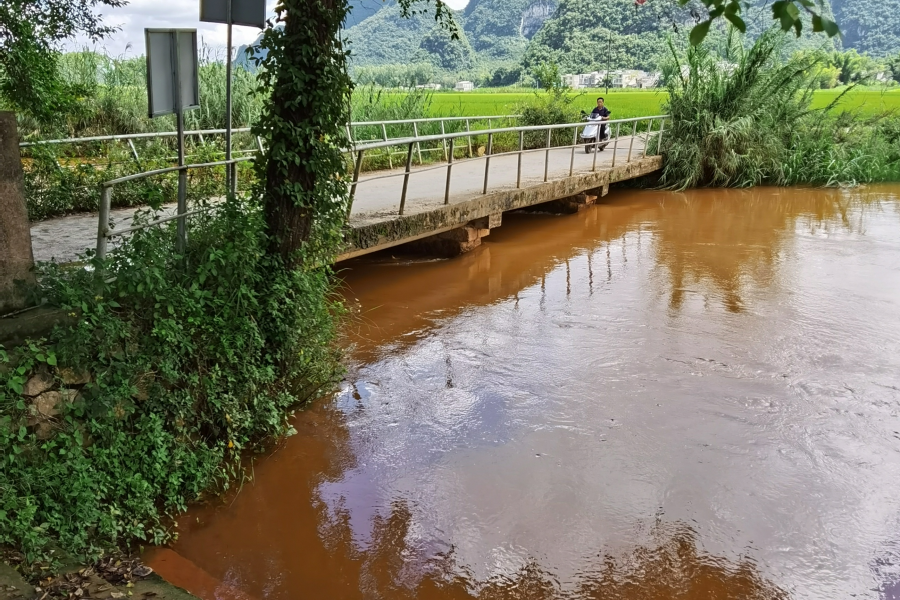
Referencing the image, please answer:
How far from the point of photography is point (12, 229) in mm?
3875

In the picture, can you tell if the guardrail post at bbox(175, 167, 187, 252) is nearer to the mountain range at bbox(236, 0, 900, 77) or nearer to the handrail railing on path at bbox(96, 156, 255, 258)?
the handrail railing on path at bbox(96, 156, 255, 258)

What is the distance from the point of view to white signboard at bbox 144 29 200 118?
166 inches

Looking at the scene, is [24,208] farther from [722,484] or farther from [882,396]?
[882,396]

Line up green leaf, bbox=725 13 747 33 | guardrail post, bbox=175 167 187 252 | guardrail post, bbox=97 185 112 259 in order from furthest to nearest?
guardrail post, bbox=175 167 187 252, guardrail post, bbox=97 185 112 259, green leaf, bbox=725 13 747 33

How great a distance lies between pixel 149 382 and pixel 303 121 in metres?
1.95

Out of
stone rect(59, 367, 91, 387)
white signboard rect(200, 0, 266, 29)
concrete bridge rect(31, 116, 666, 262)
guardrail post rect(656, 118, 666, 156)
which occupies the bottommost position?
stone rect(59, 367, 91, 387)

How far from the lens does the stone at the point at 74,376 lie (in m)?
3.74

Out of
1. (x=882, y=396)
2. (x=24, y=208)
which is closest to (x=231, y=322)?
(x=24, y=208)

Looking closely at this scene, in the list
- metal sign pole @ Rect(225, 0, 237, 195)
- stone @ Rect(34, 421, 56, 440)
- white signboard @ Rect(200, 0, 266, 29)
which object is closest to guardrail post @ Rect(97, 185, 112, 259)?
stone @ Rect(34, 421, 56, 440)

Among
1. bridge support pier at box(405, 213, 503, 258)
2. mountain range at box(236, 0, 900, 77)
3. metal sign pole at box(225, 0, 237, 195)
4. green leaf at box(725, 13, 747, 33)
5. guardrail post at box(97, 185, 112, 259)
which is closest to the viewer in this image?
green leaf at box(725, 13, 747, 33)

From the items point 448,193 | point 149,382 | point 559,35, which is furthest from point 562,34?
point 149,382

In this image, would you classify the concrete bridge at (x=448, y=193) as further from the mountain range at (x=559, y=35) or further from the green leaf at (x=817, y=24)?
the green leaf at (x=817, y=24)

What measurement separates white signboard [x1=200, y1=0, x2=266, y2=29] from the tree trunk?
0.17m

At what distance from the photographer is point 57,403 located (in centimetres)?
372
